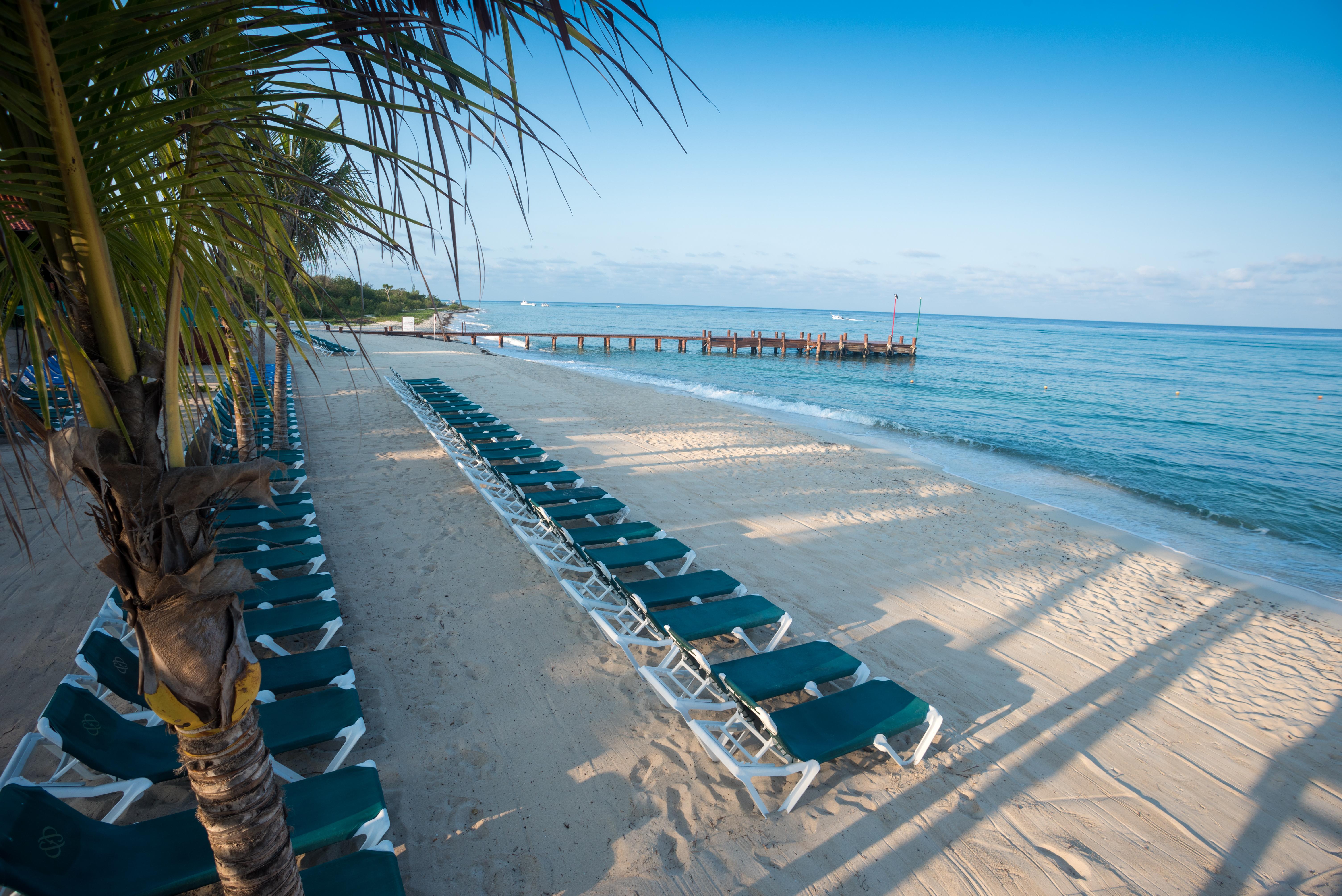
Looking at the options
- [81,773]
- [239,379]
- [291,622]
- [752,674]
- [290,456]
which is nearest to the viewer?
[239,379]

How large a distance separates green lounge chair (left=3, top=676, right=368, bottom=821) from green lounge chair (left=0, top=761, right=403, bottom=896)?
8.1 inches

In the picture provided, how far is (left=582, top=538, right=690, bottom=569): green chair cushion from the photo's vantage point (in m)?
4.96

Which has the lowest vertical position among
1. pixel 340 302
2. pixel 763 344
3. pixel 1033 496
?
pixel 1033 496

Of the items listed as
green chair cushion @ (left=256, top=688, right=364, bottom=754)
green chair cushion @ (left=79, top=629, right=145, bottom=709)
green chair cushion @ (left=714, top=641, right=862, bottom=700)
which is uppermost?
green chair cushion @ (left=79, top=629, right=145, bottom=709)

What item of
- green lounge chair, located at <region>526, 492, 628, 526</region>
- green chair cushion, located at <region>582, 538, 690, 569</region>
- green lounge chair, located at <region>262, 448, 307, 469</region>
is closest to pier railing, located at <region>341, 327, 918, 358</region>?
green lounge chair, located at <region>262, 448, 307, 469</region>

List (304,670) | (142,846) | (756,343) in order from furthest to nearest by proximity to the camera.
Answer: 1. (756,343)
2. (304,670)
3. (142,846)

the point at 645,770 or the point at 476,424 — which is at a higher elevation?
the point at 476,424

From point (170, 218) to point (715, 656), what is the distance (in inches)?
152

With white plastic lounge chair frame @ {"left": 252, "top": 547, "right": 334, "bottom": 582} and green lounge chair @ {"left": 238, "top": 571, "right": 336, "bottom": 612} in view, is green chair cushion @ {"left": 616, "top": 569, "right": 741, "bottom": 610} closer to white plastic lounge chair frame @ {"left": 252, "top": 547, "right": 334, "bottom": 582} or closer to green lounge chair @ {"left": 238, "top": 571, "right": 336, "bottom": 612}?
green lounge chair @ {"left": 238, "top": 571, "right": 336, "bottom": 612}

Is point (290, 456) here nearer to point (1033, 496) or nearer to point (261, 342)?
point (261, 342)

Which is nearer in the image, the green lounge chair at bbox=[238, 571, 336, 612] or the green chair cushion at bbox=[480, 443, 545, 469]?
the green lounge chair at bbox=[238, 571, 336, 612]

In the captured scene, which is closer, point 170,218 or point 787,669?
point 170,218

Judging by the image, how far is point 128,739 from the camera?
2.79 metres

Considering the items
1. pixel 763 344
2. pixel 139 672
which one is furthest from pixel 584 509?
pixel 763 344
